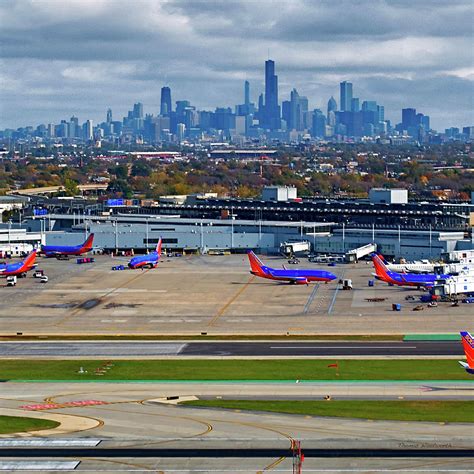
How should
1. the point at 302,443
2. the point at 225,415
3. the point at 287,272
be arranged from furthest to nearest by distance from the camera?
the point at 287,272
the point at 225,415
the point at 302,443

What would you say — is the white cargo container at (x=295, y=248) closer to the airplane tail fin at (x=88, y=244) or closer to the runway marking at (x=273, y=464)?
the airplane tail fin at (x=88, y=244)

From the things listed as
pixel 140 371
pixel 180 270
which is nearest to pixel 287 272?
pixel 180 270

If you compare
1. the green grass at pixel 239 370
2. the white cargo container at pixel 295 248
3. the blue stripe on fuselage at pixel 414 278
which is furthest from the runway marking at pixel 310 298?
the white cargo container at pixel 295 248

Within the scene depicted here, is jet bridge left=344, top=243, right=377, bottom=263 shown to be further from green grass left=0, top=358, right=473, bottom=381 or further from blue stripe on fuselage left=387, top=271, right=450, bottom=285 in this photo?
green grass left=0, top=358, right=473, bottom=381

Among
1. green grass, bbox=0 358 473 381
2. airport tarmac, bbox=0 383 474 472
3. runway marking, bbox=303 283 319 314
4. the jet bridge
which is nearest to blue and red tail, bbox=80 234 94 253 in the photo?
the jet bridge

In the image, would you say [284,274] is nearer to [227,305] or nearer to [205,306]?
[227,305]

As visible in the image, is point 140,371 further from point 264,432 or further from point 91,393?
point 264,432

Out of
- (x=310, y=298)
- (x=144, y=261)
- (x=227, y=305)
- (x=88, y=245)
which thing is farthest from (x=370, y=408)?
(x=88, y=245)
